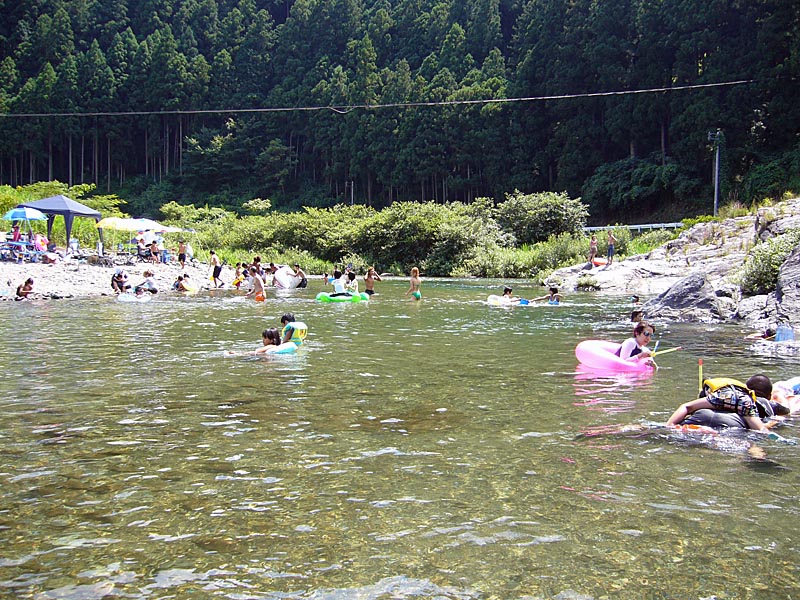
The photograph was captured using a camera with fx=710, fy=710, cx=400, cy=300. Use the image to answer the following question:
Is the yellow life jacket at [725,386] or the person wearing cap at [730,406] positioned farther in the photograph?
the yellow life jacket at [725,386]

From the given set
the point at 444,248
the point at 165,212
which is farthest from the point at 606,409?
the point at 165,212

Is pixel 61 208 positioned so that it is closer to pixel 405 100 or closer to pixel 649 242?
pixel 649 242

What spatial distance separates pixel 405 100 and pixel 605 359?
2777 inches

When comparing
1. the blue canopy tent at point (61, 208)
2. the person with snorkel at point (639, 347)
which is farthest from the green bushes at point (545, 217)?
the person with snorkel at point (639, 347)

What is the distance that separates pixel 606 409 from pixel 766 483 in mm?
2663

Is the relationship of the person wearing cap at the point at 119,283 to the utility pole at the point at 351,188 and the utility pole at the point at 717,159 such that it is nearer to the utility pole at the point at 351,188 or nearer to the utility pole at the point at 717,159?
the utility pole at the point at 717,159

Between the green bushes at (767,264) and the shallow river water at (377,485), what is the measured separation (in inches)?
341

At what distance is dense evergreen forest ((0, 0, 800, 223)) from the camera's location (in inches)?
1978

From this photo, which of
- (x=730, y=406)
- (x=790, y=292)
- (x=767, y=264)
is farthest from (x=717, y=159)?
(x=730, y=406)

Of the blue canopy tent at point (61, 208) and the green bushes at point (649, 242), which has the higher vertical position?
the blue canopy tent at point (61, 208)

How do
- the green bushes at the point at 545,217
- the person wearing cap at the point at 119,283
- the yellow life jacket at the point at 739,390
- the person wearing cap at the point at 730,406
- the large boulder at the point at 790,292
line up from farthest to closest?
the green bushes at the point at 545,217
the person wearing cap at the point at 119,283
the large boulder at the point at 790,292
the yellow life jacket at the point at 739,390
the person wearing cap at the point at 730,406

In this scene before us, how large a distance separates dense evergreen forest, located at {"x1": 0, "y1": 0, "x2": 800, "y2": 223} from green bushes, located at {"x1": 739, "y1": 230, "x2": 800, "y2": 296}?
19123 mm

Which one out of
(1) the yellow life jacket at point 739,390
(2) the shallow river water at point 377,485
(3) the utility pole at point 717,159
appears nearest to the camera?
(2) the shallow river water at point 377,485

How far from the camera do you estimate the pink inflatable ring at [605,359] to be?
35.2ft
